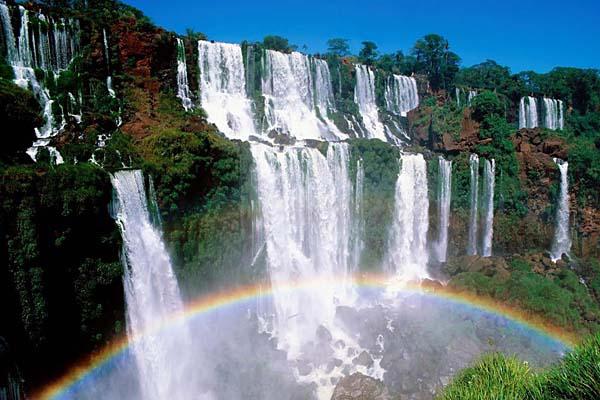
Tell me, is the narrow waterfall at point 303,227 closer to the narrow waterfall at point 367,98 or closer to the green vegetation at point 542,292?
the green vegetation at point 542,292

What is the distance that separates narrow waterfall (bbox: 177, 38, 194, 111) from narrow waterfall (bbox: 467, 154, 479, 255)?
1756 centimetres

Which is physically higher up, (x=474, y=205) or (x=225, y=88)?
(x=225, y=88)

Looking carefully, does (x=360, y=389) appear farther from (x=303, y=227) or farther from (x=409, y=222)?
(x=409, y=222)

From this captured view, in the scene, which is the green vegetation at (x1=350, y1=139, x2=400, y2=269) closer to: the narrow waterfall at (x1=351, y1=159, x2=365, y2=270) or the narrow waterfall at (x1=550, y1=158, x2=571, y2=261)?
the narrow waterfall at (x1=351, y1=159, x2=365, y2=270)

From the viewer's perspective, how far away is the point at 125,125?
67.7 ft

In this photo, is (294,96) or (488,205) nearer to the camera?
(488,205)

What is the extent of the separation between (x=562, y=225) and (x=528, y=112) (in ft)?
66.4

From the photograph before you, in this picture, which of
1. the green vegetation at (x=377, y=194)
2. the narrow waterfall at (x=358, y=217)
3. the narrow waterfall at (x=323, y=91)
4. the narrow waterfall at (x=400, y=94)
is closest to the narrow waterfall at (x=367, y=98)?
the narrow waterfall at (x=400, y=94)

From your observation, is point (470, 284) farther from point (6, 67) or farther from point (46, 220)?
point (6, 67)

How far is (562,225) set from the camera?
1092 inches

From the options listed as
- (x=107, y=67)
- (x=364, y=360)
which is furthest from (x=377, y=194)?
(x=107, y=67)

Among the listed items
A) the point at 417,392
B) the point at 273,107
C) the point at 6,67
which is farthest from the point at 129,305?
the point at 273,107

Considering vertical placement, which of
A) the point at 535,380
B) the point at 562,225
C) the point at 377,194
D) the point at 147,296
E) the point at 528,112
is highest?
the point at 528,112

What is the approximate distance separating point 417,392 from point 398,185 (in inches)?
496
